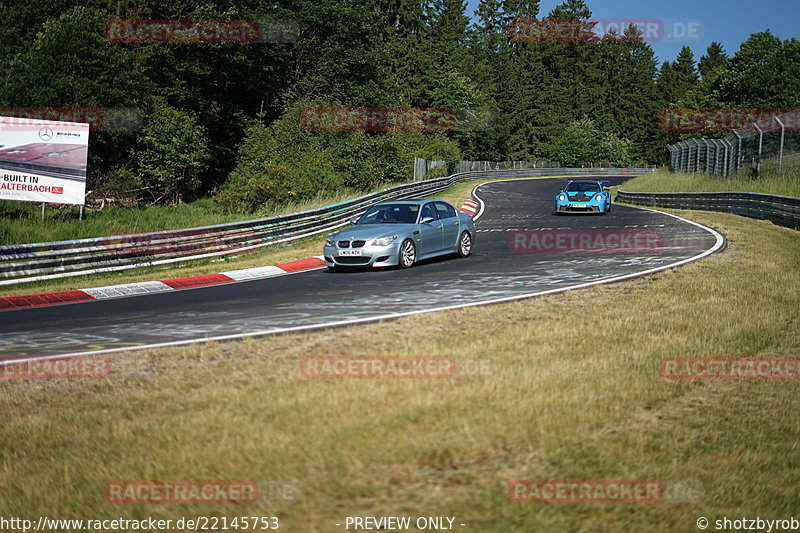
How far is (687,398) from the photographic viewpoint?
6.42 metres

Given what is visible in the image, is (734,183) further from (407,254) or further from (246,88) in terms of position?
(246,88)

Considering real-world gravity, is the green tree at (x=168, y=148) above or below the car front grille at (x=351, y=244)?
above

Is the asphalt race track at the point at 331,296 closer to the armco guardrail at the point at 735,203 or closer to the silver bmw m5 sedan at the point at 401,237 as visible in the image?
the silver bmw m5 sedan at the point at 401,237

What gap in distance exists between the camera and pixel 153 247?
18.3 m

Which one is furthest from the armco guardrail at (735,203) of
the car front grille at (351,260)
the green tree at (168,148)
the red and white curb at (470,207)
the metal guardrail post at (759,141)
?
the green tree at (168,148)

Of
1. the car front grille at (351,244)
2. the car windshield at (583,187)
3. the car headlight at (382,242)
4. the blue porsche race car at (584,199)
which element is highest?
the car windshield at (583,187)

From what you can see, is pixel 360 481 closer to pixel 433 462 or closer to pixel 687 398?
pixel 433 462

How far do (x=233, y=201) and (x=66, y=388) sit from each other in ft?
88.8

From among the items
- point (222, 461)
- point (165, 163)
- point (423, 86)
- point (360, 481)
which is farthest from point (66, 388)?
point (423, 86)

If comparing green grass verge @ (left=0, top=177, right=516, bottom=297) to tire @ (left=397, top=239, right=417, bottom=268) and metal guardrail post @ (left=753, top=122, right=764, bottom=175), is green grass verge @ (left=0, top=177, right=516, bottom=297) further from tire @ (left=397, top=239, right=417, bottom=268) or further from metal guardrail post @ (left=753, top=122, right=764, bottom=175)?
metal guardrail post @ (left=753, top=122, right=764, bottom=175)

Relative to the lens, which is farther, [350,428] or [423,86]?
[423,86]

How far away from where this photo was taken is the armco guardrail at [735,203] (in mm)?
24734

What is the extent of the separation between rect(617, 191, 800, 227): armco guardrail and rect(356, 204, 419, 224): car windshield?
44.6 ft

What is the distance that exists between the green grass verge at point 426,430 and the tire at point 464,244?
371 inches
